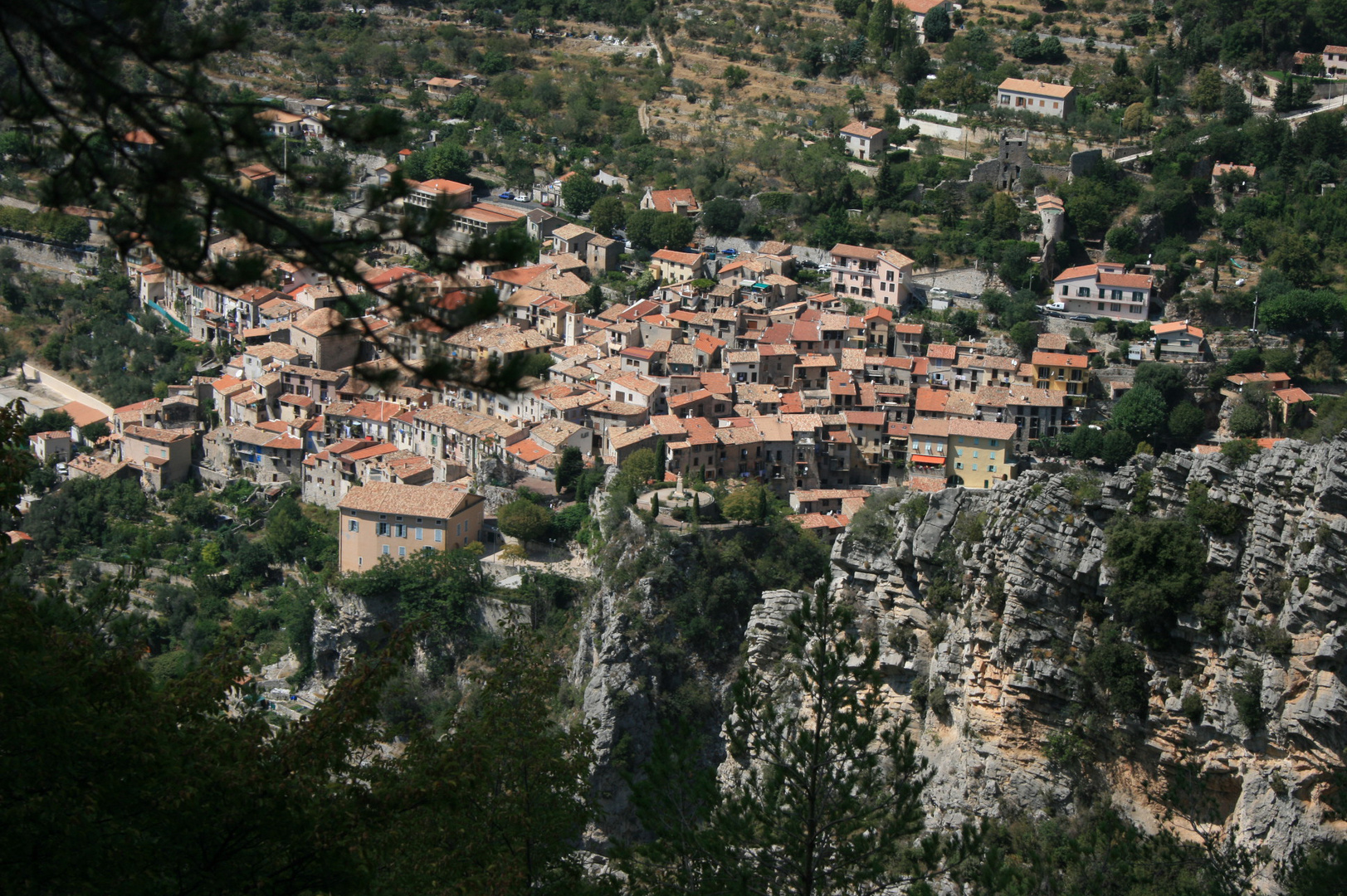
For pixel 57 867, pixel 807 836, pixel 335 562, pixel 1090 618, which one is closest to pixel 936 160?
pixel 335 562

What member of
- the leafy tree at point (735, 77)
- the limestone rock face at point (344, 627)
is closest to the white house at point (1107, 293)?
the leafy tree at point (735, 77)

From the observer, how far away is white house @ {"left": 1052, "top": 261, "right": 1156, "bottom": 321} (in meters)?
40.8

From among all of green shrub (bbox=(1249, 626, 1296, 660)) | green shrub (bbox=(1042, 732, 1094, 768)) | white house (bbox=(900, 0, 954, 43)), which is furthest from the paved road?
green shrub (bbox=(1249, 626, 1296, 660))

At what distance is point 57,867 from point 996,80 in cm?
4974

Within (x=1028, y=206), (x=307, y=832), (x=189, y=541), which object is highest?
(x=307, y=832)

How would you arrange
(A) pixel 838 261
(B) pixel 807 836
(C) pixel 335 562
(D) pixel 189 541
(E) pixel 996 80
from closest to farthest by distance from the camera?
(B) pixel 807 836 → (C) pixel 335 562 → (D) pixel 189 541 → (A) pixel 838 261 → (E) pixel 996 80

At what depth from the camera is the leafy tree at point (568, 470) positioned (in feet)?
109

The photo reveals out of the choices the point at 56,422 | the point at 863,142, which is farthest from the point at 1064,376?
the point at 56,422

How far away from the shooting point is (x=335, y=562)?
1353 inches

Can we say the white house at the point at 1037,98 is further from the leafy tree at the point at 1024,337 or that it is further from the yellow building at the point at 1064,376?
the yellow building at the point at 1064,376

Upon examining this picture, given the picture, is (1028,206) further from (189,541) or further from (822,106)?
(189,541)

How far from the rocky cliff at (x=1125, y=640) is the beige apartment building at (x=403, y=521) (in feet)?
53.4

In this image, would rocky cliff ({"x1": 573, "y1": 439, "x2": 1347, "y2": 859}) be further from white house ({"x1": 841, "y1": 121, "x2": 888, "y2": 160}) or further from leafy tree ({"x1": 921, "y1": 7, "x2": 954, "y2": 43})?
leafy tree ({"x1": 921, "y1": 7, "x2": 954, "y2": 43})

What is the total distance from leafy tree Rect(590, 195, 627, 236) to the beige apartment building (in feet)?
54.7
